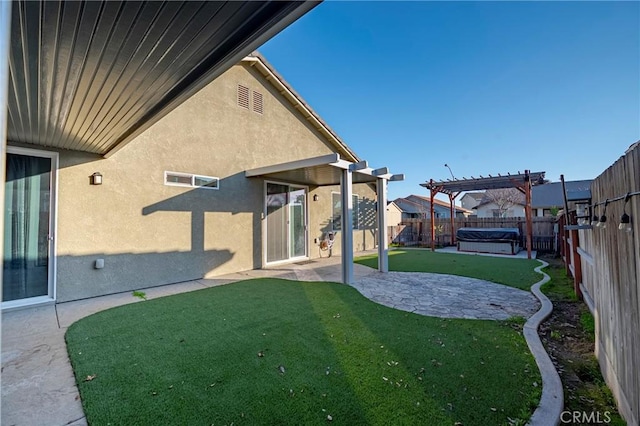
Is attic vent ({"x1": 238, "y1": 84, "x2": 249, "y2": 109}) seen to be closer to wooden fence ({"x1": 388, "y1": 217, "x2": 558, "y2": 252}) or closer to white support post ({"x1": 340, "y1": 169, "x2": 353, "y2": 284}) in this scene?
white support post ({"x1": 340, "y1": 169, "x2": 353, "y2": 284})

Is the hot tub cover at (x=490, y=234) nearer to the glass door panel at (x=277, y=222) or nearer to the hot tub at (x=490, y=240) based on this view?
the hot tub at (x=490, y=240)

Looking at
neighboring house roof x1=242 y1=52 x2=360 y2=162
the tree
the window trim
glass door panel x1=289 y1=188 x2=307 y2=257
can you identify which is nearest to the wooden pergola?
neighboring house roof x1=242 y1=52 x2=360 y2=162

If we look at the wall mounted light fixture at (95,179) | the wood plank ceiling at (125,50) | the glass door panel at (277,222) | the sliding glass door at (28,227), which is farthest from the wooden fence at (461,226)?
the sliding glass door at (28,227)

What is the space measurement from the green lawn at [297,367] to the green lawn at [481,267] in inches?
143

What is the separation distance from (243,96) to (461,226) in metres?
13.0

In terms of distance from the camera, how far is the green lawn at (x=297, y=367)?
8.48 feet

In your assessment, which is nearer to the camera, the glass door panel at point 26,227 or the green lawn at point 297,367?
the green lawn at point 297,367

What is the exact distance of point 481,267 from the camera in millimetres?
9281

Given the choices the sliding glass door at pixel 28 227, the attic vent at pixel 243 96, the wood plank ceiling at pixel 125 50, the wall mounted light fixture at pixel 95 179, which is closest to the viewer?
the wood plank ceiling at pixel 125 50

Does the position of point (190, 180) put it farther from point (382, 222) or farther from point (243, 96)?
point (382, 222)

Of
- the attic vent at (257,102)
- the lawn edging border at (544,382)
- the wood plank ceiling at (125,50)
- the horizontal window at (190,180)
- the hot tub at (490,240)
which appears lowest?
the lawn edging border at (544,382)

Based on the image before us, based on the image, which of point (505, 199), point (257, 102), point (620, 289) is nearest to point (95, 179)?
point (257, 102)

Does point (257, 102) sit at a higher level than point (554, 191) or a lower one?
higher

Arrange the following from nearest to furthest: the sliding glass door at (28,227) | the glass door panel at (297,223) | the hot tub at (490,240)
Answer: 1. the sliding glass door at (28,227)
2. the glass door panel at (297,223)
3. the hot tub at (490,240)
